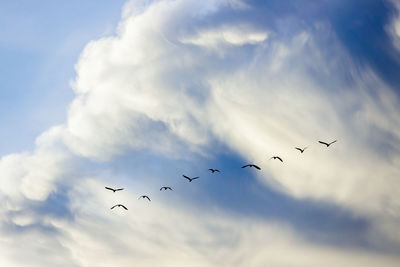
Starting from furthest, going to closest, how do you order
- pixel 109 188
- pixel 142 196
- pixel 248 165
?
pixel 142 196, pixel 109 188, pixel 248 165

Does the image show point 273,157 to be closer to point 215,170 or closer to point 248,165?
point 248,165

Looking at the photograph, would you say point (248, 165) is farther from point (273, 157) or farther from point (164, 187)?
point (164, 187)

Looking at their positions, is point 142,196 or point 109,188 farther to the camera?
point 142,196

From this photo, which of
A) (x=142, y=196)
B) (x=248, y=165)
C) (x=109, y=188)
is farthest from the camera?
(x=142, y=196)

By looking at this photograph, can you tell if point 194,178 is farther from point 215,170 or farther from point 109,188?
point 109,188

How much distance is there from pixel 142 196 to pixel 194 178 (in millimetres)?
21791

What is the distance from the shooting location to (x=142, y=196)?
151375 millimetres

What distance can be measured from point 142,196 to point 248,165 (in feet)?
150

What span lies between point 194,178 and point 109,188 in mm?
28643

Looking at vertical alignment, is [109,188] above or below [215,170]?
below

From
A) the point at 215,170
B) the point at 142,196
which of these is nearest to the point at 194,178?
the point at 215,170

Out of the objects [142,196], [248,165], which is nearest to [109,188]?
[142,196]

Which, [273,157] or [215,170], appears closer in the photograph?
[273,157]

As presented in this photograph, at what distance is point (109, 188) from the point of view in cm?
13738
